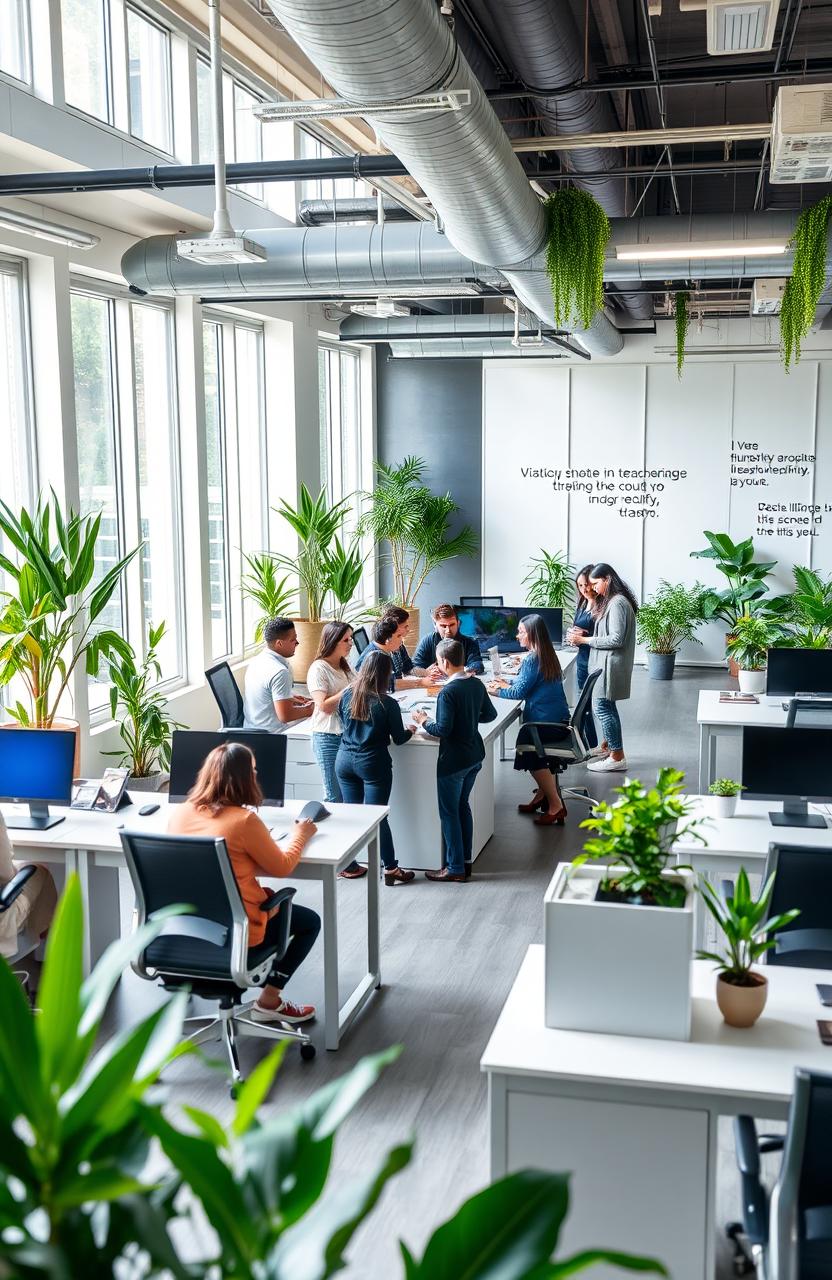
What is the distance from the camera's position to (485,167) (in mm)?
4938

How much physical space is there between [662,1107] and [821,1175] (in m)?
0.43

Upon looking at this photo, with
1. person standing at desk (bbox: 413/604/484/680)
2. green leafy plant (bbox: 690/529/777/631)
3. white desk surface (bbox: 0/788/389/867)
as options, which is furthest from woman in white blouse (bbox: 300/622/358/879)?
green leafy plant (bbox: 690/529/777/631)

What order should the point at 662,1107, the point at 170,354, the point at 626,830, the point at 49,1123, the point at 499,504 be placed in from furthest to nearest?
the point at 499,504
the point at 170,354
the point at 626,830
the point at 662,1107
the point at 49,1123

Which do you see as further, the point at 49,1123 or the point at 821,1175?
the point at 821,1175

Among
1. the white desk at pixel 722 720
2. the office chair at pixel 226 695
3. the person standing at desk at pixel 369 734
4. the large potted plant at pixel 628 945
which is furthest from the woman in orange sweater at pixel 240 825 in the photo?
the white desk at pixel 722 720

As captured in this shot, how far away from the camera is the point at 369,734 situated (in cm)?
616

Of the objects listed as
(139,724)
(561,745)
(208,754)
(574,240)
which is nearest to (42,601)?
(139,724)

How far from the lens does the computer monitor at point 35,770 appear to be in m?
5.16

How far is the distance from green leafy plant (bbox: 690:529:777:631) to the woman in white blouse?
286 inches

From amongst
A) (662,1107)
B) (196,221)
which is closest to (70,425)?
(196,221)

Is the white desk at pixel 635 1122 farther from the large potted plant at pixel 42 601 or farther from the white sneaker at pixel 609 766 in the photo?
the white sneaker at pixel 609 766

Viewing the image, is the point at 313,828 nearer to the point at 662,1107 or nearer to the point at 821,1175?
the point at 662,1107

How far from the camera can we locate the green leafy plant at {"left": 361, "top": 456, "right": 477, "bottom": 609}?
1341 cm

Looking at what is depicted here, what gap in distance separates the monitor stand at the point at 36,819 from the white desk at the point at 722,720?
385cm
